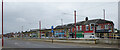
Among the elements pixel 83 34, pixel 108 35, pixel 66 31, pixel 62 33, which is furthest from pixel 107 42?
pixel 62 33

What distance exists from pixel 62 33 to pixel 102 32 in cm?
3077

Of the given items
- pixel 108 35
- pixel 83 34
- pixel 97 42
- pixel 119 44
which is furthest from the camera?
pixel 83 34

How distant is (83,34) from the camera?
63062 millimetres

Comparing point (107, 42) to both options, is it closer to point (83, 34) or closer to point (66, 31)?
point (83, 34)

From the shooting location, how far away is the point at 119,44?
2162 cm

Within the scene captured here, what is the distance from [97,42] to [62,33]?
156 feet

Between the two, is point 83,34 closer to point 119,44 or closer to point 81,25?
point 81,25

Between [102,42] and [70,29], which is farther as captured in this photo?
[70,29]

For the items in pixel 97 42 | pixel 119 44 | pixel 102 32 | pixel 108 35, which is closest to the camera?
pixel 119 44

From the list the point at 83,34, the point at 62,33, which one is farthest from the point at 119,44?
the point at 62,33

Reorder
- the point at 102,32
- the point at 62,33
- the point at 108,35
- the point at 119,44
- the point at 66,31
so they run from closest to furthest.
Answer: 1. the point at 119,44
2. the point at 108,35
3. the point at 102,32
4. the point at 66,31
5. the point at 62,33

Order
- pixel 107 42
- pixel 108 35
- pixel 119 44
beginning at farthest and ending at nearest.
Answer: pixel 108 35 → pixel 107 42 → pixel 119 44

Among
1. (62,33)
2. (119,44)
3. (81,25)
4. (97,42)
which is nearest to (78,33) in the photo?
(81,25)

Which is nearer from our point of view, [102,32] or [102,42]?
[102,42]
